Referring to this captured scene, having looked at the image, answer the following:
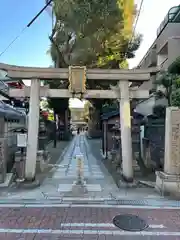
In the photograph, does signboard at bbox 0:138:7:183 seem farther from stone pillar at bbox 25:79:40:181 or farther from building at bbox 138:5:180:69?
building at bbox 138:5:180:69

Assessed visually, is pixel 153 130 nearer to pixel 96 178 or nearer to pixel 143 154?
pixel 143 154

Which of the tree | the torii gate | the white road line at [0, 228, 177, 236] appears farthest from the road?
the tree

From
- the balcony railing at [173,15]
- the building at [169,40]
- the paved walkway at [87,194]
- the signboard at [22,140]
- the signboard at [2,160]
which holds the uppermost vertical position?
the balcony railing at [173,15]

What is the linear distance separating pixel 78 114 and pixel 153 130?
6581cm

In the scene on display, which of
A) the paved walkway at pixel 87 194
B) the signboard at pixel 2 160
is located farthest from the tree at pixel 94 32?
the signboard at pixel 2 160

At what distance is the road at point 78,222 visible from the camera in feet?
17.6

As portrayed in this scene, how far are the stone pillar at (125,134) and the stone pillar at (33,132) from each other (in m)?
3.19

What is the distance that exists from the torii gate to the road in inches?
107

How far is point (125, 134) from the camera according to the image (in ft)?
32.4

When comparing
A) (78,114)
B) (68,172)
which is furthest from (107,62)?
(78,114)

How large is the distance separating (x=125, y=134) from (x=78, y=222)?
4510mm

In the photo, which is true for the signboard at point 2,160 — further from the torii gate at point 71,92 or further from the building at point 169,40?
the building at point 169,40

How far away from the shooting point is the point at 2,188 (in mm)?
9000

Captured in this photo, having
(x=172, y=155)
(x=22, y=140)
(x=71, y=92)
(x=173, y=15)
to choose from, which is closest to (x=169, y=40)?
(x=173, y=15)
